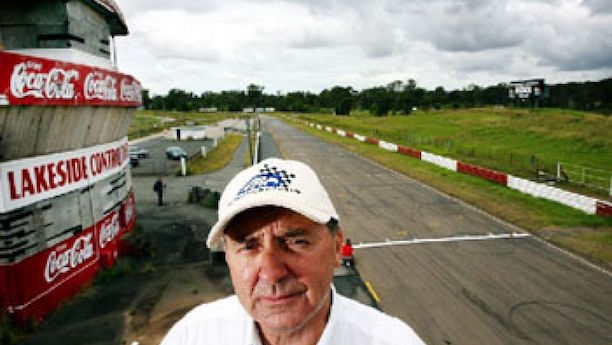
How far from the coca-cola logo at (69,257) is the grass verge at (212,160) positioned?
21.4 meters

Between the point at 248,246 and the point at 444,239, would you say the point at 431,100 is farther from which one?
the point at 248,246

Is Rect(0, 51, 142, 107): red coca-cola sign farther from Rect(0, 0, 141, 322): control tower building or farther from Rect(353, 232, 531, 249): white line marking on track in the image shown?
Rect(353, 232, 531, 249): white line marking on track

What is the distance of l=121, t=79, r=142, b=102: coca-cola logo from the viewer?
52.7 feet

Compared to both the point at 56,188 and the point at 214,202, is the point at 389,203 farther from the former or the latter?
the point at 56,188

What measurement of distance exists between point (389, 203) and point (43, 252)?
16.3 m

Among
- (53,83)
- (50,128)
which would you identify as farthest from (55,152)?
(53,83)

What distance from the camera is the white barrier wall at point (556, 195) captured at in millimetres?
19855

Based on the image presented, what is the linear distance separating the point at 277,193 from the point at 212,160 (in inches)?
1591

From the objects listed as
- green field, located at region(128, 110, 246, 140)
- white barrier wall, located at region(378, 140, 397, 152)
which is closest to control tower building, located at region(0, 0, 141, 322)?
white barrier wall, located at region(378, 140, 397, 152)

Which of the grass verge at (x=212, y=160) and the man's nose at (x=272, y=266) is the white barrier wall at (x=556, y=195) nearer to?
the man's nose at (x=272, y=266)

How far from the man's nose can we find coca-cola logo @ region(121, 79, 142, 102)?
15732 mm

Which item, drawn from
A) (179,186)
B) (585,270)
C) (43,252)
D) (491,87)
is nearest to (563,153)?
(585,270)

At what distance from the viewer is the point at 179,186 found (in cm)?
2922

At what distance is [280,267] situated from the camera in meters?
2.01
